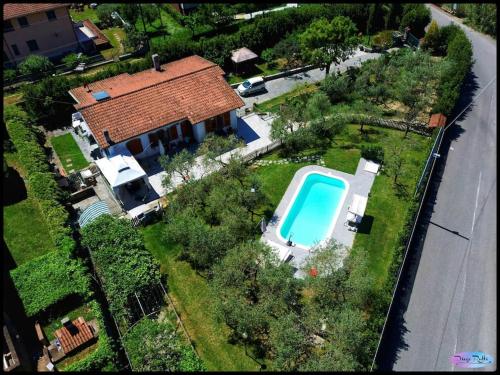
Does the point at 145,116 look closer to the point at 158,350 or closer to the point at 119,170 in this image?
the point at 119,170

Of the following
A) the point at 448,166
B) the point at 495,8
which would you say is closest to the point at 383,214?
the point at 448,166

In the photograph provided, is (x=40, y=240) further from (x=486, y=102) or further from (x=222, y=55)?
(x=486, y=102)

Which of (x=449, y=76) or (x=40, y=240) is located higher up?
(x=449, y=76)

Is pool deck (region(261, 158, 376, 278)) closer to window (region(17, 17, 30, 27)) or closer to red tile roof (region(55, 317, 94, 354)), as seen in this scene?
red tile roof (region(55, 317, 94, 354))

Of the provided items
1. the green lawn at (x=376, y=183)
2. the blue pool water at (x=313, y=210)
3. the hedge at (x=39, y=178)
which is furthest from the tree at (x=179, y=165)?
the blue pool water at (x=313, y=210)

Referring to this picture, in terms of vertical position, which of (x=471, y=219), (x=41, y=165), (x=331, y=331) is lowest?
(x=471, y=219)

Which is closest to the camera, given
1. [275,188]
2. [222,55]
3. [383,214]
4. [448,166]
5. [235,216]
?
[235,216]

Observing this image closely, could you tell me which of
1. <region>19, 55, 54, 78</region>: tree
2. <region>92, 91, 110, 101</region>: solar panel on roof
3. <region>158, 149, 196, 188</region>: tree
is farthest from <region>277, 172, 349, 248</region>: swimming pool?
<region>19, 55, 54, 78</region>: tree

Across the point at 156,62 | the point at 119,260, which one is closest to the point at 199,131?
the point at 156,62
